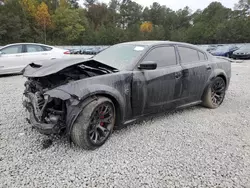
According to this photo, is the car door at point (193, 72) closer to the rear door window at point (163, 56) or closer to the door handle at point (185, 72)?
the door handle at point (185, 72)

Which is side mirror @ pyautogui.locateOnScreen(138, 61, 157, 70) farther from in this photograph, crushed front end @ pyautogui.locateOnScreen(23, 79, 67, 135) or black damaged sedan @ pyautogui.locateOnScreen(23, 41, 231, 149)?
crushed front end @ pyautogui.locateOnScreen(23, 79, 67, 135)

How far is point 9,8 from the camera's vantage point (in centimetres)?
4916

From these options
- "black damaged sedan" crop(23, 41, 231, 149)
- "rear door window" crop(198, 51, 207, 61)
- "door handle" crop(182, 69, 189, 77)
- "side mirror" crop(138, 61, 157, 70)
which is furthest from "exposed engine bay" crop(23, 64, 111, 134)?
"rear door window" crop(198, 51, 207, 61)

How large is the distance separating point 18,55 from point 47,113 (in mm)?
6261

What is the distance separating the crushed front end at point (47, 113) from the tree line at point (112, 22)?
49.1 meters

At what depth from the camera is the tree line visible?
45469 mm

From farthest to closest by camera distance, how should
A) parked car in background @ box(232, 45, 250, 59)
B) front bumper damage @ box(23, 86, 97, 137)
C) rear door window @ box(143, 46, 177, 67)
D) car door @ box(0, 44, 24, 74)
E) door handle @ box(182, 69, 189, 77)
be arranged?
parked car in background @ box(232, 45, 250, 59)
car door @ box(0, 44, 24, 74)
door handle @ box(182, 69, 189, 77)
rear door window @ box(143, 46, 177, 67)
front bumper damage @ box(23, 86, 97, 137)

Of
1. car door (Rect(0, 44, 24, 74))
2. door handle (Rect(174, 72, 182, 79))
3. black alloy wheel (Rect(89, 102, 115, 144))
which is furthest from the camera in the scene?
car door (Rect(0, 44, 24, 74))

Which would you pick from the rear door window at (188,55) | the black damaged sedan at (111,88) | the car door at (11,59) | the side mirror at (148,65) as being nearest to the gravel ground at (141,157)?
the black damaged sedan at (111,88)

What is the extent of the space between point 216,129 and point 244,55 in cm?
1683

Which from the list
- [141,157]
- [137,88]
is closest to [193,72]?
[137,88]

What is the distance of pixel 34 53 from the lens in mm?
8180

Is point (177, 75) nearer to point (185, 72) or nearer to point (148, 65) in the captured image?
point (185, 72)

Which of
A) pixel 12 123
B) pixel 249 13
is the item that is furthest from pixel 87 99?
pixel 249 13
